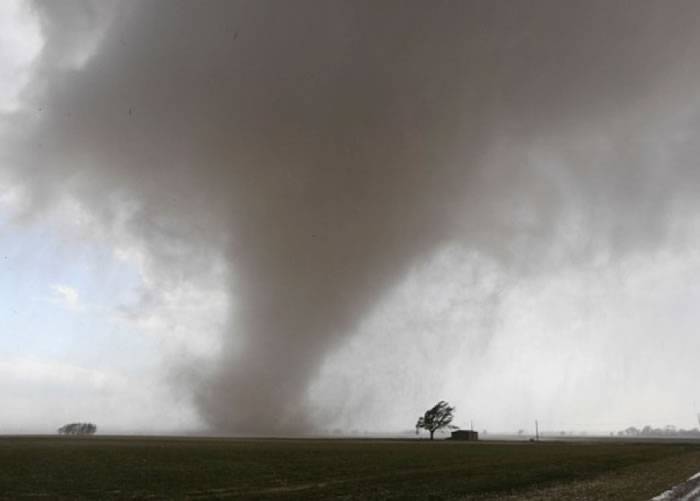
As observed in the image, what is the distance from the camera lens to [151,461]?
47188 millimetres

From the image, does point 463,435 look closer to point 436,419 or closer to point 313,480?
point 436,419

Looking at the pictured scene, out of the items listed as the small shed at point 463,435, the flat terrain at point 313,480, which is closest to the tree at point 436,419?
the small shed at point 463,435

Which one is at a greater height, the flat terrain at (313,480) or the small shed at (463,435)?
the small shed at (463,435)

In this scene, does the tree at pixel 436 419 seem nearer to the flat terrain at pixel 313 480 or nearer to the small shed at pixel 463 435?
the small shed at pixel 463 435

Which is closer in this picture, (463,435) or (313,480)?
(313,480)

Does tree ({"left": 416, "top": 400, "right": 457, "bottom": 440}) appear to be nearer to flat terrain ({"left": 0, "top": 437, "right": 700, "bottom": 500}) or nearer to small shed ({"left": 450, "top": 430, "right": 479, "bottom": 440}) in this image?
small shed ({"left": 450, "top": 430, "right": 479, "bottom": 440})

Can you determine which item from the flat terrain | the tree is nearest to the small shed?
the tree

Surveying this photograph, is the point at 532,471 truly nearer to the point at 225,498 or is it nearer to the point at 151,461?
the point at 225,498

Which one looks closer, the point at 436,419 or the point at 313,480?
the point at 313,480

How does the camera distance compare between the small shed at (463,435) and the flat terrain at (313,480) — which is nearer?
the flat terrain at (313,480)

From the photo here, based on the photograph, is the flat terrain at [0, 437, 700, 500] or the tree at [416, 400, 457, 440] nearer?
the flat terrain at [0, 437, 700, 500]

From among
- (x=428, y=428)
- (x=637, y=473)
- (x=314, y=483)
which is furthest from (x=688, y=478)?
(x=428, y=428)

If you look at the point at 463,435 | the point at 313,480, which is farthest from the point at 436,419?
the point at 313,480

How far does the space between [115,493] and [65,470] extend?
13.8m
